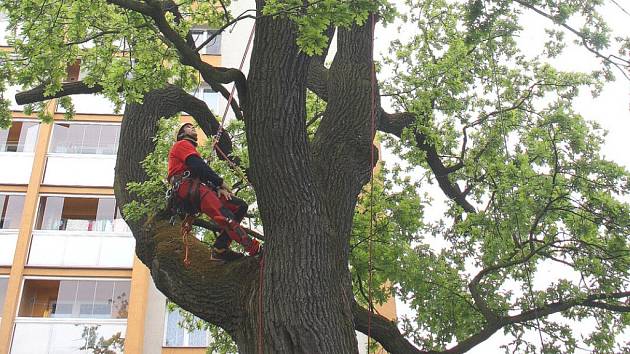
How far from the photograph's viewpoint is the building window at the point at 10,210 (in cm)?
1664

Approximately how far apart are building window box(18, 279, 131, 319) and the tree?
9.18 meters

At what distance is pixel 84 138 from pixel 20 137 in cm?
199

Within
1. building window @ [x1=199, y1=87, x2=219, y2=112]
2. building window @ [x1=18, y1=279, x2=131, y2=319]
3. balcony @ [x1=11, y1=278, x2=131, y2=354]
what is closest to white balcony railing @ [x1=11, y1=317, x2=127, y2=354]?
balcony @ [x1=11, y1=278, x2=131, y2=354]

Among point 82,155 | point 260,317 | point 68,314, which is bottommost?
point 260,317

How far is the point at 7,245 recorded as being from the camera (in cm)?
1602

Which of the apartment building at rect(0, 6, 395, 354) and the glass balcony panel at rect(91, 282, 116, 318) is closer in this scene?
the apartment building at rect(0, 6, 395, 354)

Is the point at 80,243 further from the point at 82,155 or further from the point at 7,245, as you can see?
the point at 82,155

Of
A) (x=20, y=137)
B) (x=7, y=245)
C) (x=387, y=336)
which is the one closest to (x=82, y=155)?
(x=20, y=137)

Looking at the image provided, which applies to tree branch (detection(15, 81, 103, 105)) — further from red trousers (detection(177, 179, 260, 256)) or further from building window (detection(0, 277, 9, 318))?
building window (detection(0, 277, 9, 318))

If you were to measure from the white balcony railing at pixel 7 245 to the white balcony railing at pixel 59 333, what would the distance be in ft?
5.79

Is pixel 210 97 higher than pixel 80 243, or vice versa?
pixel 210 97

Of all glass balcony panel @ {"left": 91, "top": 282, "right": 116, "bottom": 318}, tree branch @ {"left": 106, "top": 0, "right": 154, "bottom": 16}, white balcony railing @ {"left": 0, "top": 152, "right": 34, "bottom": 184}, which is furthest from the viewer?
white balcony railing @ {"left": 0, "top": 152, "right": 34, "bottom": 184}

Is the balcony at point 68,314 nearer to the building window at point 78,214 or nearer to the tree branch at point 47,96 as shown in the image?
the building window at point 78,214

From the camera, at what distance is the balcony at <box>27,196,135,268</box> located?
1575 cm
